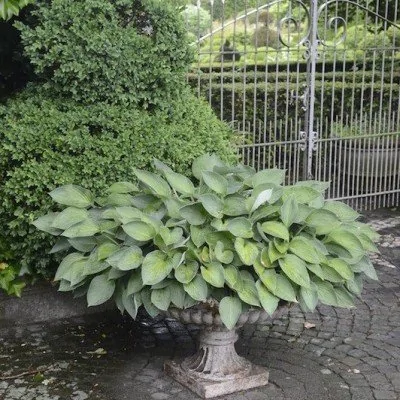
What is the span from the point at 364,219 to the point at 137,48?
13.5 ft

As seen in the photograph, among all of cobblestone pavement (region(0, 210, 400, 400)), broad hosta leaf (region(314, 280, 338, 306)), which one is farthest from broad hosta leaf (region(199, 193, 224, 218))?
cobblestone pavement (region(0, 210, 400, 400))

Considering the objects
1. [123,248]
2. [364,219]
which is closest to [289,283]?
[123,248]

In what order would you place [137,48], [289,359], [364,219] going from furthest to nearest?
[364,219] < [137,48] < [289,359]

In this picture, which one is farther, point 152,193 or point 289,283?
point 152,193

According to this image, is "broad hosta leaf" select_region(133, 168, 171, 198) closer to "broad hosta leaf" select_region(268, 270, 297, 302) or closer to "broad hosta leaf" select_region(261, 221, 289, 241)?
"broad hosta leaf" select_region(261, 221, 289, 241)

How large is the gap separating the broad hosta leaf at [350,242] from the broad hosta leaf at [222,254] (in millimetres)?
652

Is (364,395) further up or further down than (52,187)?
further down

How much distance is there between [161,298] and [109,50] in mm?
1872

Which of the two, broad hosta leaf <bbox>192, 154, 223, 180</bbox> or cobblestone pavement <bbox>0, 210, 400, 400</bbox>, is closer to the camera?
cobblestone pavement <bbox>0, 210, 400, 400</bbox>

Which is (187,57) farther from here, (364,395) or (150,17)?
(364,395)

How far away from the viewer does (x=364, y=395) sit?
13.6ft

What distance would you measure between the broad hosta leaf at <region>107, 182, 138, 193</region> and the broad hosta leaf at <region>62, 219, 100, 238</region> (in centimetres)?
36

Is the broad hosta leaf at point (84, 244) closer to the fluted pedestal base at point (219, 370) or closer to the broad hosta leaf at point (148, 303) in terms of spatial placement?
the broad hosta leaf at point (148, 303)

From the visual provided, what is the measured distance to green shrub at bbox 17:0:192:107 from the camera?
4945 millimetres
